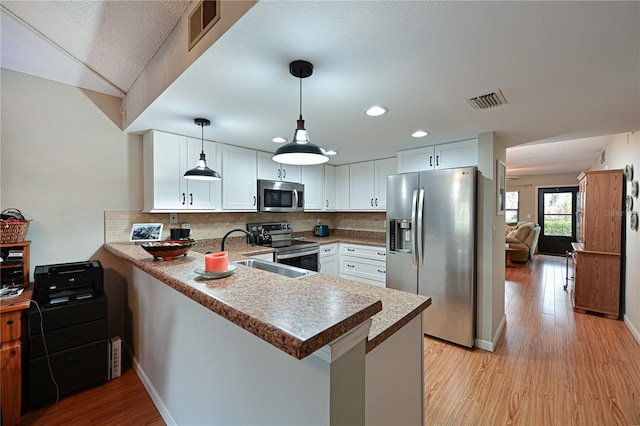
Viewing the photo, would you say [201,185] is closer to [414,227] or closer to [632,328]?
[414,227]

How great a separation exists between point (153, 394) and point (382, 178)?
352 cm

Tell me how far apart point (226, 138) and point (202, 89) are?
4.16ft

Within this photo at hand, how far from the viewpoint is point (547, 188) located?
7926 mm

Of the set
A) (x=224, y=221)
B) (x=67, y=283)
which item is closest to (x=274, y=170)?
(x=224, y=221)

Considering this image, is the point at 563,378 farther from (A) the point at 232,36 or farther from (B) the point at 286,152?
(A) the point at 232,36

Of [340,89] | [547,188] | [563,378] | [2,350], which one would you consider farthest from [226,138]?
[547,188]

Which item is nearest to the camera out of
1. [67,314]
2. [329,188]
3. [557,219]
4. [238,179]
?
[67,314]

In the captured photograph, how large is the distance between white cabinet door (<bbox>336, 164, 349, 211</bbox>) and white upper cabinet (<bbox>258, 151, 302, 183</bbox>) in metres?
0.81

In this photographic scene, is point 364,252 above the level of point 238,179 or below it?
below

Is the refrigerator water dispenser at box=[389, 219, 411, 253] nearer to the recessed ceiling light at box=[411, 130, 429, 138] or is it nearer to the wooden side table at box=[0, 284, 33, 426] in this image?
the recessed ceiling light at box=[411, 130, 429, 138]

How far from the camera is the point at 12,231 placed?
1966 mm

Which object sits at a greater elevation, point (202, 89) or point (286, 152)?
point (202, 89)

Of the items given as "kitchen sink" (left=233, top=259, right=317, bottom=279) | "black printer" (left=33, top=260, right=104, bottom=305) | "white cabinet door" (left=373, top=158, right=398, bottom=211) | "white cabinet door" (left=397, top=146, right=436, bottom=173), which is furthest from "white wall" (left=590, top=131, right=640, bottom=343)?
"black printer" (left=33, top=260, right=104, bottom=305)

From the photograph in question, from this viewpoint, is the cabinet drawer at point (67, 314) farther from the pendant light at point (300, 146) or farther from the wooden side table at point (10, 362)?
the pendant light at point (300, 146)
